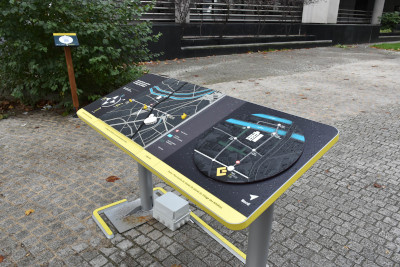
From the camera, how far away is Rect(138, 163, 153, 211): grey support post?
133 inches

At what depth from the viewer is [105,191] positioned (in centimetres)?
411

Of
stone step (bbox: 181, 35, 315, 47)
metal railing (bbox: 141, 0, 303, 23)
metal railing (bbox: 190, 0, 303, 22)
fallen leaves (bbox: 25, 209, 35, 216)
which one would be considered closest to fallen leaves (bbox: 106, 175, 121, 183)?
fallen leaves (bbox: 25, 209, 35, 216)

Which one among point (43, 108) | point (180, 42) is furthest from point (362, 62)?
point (43, 108)

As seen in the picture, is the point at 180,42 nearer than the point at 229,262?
No

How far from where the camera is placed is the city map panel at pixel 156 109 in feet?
8.41

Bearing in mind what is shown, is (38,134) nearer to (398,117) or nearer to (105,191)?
(105,191)

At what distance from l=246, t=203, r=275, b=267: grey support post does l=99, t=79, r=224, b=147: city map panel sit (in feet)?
3.04

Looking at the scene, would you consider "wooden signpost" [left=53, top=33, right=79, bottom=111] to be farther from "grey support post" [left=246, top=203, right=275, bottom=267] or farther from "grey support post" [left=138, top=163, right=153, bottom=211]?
"grey support post" [left=246, top=203, right=275, bottom=267]

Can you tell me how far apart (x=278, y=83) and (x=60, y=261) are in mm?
8084

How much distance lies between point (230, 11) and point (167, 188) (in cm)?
1343

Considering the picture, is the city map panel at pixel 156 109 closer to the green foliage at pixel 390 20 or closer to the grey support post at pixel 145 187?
the grey support post at pixel 145 187

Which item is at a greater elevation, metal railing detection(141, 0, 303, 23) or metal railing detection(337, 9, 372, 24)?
metal railing detection(141, 0, 303, 23)

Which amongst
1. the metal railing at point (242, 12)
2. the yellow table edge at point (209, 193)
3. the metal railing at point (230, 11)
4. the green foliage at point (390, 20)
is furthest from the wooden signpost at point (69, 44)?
the green foliage at point (390, 20)

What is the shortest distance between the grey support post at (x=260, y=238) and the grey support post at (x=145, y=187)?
4.85 feet
